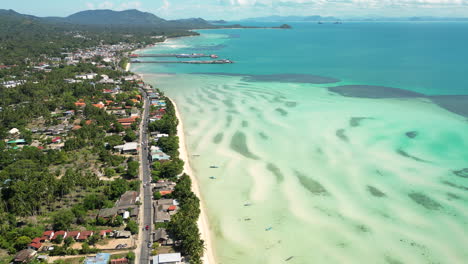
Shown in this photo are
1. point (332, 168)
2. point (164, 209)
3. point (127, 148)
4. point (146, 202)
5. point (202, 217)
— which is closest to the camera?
point (164, 209)

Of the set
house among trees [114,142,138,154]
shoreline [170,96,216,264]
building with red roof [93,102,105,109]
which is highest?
building with red roof [93,102,105,109]

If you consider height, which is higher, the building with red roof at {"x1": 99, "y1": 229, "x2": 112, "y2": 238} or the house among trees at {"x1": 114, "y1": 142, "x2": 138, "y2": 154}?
the house among trees at {"x1": 114, "y1": 142, "x2": 138, "y2": 154}

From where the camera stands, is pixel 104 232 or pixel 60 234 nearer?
pixel 60 234

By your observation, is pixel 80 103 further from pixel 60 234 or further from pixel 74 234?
pixel 74 234

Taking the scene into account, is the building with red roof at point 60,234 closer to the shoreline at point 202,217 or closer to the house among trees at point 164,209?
the house among trees at point 164,209

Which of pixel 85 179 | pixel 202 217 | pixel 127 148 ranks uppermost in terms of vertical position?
pixel 127 148

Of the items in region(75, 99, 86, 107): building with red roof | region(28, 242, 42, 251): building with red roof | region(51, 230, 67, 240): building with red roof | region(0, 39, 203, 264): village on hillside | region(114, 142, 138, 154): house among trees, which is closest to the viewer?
region(28, 242, 42, 251): building with red roof

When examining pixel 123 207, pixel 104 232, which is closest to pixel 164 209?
pixel 123 207

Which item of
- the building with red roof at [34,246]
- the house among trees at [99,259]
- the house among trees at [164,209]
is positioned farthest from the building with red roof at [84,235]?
the house among trees at [164,209]

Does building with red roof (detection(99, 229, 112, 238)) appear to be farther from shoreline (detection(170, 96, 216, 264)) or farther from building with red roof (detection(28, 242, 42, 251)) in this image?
shoreline (detection(170, 96, 216, 264))

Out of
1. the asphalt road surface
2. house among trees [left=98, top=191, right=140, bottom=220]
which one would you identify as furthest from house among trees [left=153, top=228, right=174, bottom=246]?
house among trees [left=98, top=191, right=140, bottom=220]
